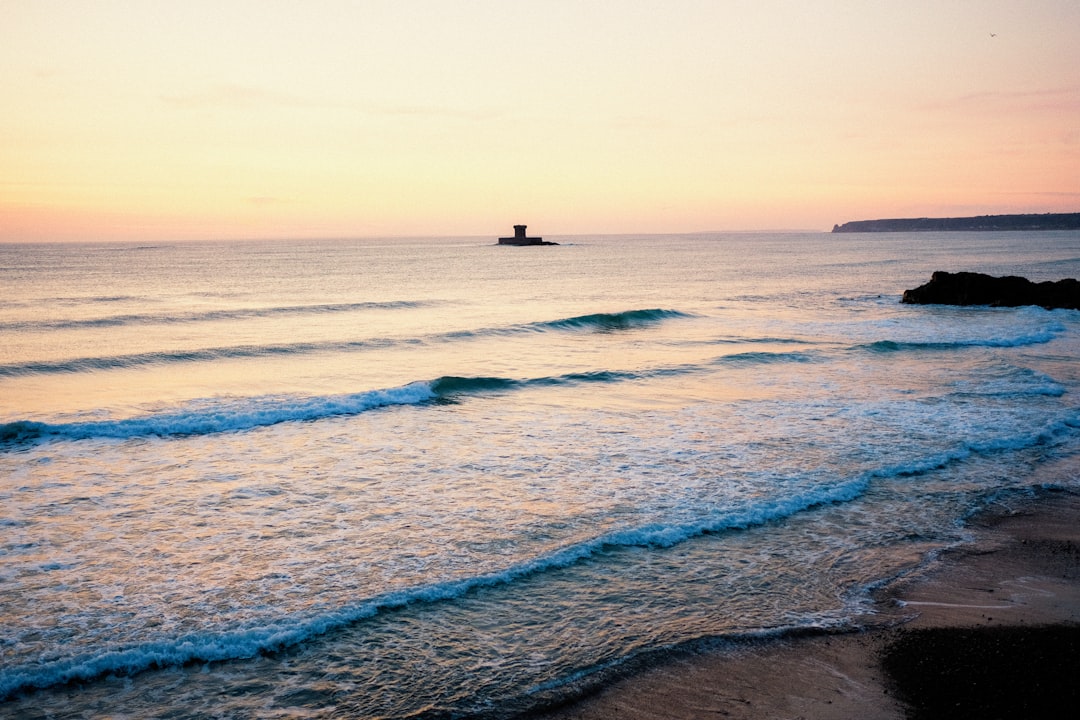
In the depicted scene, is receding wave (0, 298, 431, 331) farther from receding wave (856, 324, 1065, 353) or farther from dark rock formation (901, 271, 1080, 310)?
dark rock formation (901, 271, 1080, 310)

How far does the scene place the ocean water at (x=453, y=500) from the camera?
611cm

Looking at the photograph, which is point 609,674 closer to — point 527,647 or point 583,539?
point 527,647

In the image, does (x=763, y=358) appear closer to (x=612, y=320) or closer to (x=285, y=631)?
(x=612, y=320)

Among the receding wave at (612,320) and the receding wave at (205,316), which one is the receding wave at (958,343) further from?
the receding wave at (205,316)

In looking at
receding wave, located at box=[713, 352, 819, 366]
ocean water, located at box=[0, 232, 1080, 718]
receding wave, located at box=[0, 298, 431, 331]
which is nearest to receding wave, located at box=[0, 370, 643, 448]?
ocean water, located at box=[0, 232, 1080, 718]

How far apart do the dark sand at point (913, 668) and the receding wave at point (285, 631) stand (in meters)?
2.24

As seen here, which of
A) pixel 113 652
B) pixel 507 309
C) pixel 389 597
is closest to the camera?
pixel 113 652

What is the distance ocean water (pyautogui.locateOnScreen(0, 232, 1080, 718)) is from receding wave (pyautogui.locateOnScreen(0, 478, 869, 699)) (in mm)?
26

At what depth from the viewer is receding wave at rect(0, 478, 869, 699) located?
5875 millimetres

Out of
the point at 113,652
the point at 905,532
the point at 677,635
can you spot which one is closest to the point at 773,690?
the point at 677,635

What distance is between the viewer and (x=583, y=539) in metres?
8.68

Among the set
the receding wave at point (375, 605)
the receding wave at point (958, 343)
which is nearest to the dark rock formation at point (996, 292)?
the receding wave at point (958, 343)

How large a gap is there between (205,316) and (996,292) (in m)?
39.5

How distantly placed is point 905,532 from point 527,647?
544 centimetres
